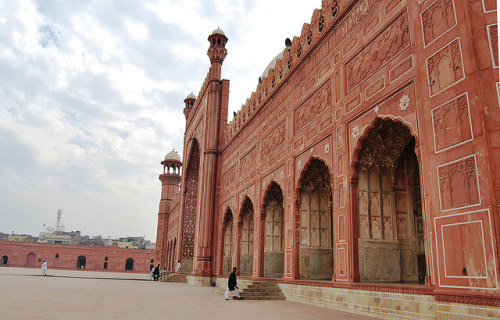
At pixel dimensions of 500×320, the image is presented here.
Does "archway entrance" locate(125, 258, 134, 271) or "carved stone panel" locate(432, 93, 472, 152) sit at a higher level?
"carved stone panel" locate(432, 93, 472, 152)

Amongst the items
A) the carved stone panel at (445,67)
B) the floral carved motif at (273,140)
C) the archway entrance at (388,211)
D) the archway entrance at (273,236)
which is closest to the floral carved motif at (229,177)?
the archway entrance at (273,236)

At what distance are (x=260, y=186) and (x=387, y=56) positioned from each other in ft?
24.0

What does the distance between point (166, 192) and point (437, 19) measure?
34.0 metres

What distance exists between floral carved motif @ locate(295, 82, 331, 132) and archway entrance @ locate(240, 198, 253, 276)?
19.3 ft

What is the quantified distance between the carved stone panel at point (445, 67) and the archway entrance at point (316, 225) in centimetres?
508

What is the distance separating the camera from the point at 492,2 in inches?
202

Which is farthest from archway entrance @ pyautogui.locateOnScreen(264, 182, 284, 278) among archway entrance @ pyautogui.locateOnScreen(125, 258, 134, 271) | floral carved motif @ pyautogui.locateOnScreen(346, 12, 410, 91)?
archway entrance @ pyautogui.locateOnScreen(125, 258, 134, 271)

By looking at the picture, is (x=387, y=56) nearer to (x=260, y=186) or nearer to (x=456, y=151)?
(x=456, y=151)

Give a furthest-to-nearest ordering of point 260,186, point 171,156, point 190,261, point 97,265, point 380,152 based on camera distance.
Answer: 1. point 97,265
2. point 171,156
3. point 190,261
4. point 260,186
5. point 380,152

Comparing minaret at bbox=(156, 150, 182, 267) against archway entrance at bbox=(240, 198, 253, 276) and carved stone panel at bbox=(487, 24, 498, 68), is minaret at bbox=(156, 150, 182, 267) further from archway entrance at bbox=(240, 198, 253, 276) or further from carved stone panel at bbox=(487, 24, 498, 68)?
carved stone panel at bbox=(487, 24, 498, 68)

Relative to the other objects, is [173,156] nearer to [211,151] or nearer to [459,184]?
[211,151]

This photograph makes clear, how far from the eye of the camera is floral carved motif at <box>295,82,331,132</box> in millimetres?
9672

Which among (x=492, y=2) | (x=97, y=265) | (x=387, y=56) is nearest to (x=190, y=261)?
(x=387, y=56)

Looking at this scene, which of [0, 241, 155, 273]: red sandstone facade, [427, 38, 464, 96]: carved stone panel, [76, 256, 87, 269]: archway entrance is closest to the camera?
[427, 38, 464, 96]: carved stone panel
